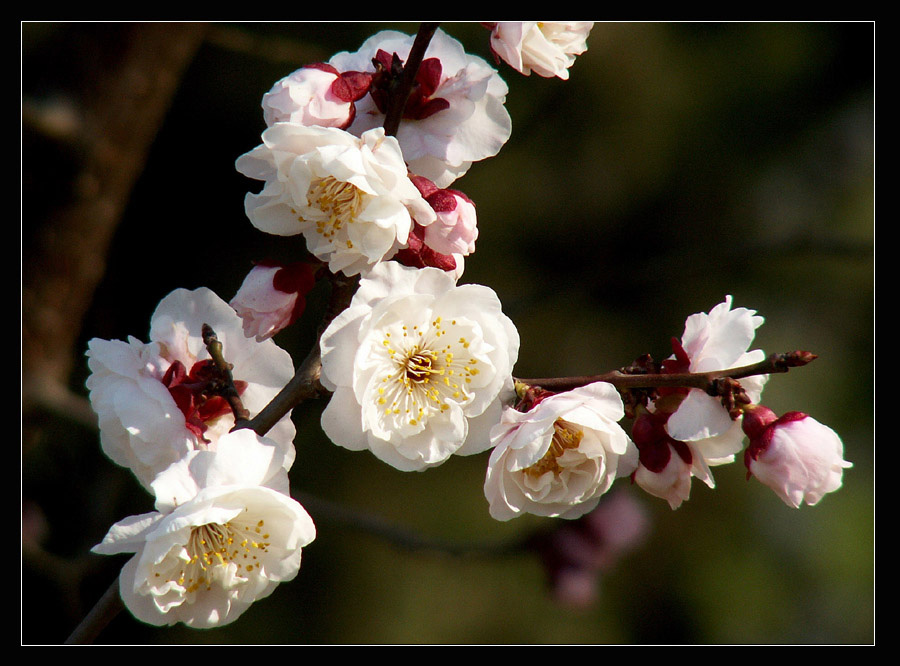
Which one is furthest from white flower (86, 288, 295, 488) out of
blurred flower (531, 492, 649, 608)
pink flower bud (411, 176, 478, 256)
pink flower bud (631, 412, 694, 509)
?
blurred flower (531, 492, 649, 608)

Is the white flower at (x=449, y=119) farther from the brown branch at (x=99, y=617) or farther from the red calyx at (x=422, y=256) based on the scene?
the brown branch at (x=99, y=617)

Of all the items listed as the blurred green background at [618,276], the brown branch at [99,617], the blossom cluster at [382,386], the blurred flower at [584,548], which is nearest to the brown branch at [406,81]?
the blossom cluster at [382,386]

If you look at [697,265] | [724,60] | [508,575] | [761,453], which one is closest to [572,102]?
[724,60]

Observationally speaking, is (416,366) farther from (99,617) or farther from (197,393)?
(99,617)

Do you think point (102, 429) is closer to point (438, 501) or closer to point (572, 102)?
point (438, 501)

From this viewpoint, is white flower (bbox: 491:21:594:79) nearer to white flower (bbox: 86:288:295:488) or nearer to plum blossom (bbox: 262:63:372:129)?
plum blossom (bbox: 262:63:372:129)

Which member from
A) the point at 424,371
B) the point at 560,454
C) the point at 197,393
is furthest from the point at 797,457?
the point at 197,393
